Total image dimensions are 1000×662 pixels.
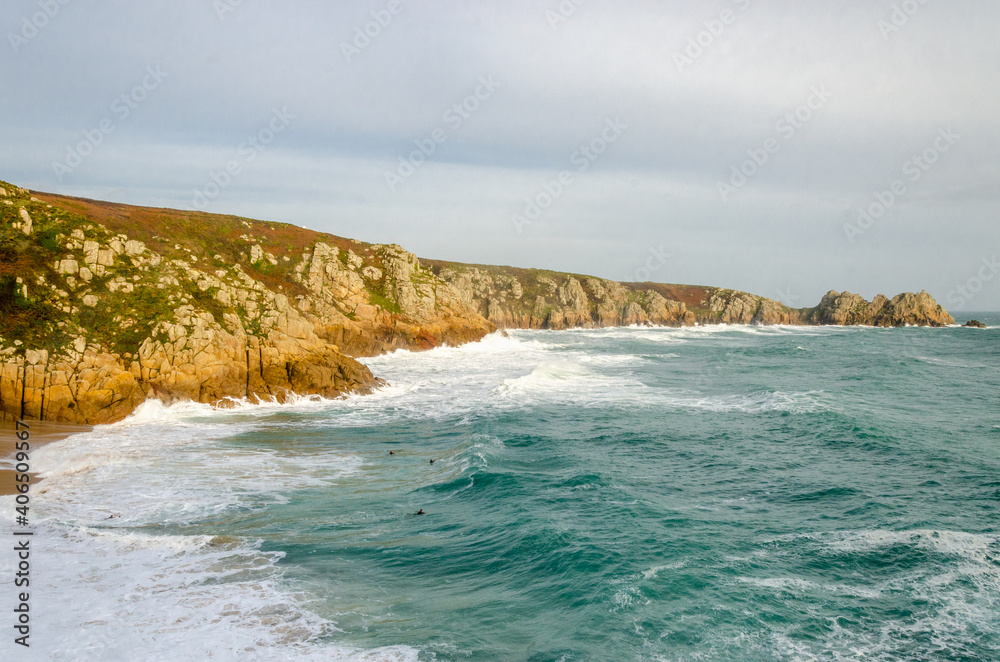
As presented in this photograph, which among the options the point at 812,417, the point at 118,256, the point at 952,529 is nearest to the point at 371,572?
Result: the point at 952,529

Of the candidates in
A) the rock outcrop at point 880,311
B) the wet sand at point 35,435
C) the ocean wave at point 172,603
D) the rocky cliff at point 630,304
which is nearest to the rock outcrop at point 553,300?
the rocky cliff at point 630,304

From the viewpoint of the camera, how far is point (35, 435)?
22328 mm

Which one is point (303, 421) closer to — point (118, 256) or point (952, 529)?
point (118, 256)

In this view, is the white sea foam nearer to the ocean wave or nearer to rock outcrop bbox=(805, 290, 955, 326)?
the ocean wave

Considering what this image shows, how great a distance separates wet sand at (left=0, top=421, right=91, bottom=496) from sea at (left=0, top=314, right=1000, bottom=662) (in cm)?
80

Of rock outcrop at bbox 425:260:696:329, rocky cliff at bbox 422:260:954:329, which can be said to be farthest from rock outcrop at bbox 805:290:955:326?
rock outcrop at bbox 425:260:696:329

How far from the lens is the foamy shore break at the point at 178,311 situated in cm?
2538

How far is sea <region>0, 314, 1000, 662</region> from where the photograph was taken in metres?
9.85

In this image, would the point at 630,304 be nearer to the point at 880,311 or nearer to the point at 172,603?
the point at 880,311

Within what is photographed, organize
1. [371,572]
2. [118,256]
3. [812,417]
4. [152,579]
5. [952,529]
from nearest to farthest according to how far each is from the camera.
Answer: [152,579], [371,572], [952,529], [812,417], [118,256]

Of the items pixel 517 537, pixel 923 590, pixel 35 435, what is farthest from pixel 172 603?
pixel 35 435

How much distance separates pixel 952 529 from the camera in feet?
46.3

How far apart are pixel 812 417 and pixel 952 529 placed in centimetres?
1395

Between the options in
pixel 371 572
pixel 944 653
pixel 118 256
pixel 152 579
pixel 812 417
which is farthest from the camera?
pixel 118 256
